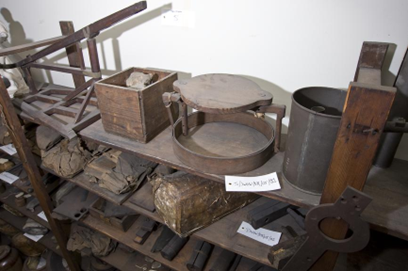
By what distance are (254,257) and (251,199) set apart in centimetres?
26

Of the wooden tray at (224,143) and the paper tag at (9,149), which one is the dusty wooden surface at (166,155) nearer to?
the wooden tray at (224,143)

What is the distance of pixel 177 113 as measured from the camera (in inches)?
51.1

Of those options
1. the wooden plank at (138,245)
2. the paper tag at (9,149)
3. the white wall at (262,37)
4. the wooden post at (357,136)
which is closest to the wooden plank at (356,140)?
the wooden post at (357,136)

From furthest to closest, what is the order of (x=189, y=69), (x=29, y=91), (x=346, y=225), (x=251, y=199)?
(x=29, y=91) → (x=189, y=69) → (x=251, y=199) → (x=346, y=225)

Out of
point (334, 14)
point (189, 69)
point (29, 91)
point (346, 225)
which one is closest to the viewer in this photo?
point (346, 225)

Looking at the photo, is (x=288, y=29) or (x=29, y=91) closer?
(x=288, y=29)

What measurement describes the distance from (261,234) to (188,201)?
0.36 meters

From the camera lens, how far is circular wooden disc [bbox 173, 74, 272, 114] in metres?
0.85

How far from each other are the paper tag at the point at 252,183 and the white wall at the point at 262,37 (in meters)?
0.45

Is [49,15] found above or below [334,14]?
below

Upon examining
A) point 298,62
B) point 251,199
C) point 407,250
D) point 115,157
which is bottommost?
point 407,250

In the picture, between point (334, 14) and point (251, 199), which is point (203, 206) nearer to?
point (251, 199)

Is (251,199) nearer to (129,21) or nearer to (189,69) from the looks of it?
(189,69)

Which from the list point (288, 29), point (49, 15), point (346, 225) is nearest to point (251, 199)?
point (346, 225)
